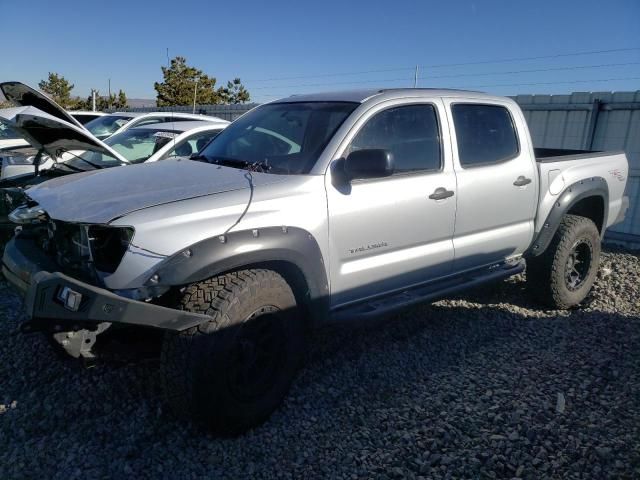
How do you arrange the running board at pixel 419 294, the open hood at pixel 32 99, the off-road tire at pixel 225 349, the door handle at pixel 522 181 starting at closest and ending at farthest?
the off-road tire at pixel 225 349
the running board at pixel 419 294
the open hood at pixel 32 99
the door handle at pixel 522 181

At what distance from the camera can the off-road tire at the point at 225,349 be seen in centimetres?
252

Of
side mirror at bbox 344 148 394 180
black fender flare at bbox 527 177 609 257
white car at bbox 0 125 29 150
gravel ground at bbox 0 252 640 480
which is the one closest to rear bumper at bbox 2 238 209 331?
gravel ground at bbox 0 252 640 480

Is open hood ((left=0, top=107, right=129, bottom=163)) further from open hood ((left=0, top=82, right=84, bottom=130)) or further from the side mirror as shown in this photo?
the side mirror

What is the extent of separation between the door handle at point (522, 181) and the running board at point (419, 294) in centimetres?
70

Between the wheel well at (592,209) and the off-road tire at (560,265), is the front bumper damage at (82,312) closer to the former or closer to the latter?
the off-road tire at (560,265)

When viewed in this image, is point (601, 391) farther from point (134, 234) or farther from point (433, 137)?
point (134, 234)

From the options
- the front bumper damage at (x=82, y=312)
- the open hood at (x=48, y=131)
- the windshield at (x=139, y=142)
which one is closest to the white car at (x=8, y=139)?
the windshield at (x=139, y=142)

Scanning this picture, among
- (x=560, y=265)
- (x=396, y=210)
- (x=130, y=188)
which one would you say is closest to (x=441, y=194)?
(x=396, y=210)

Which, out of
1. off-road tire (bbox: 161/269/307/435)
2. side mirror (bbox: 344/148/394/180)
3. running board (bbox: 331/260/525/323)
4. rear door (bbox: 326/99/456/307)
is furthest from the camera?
running board (bbox: 331/260/525/323)

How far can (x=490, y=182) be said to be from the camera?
3945 mm

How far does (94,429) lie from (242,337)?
1.01 metres

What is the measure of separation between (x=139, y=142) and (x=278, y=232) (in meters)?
4.72

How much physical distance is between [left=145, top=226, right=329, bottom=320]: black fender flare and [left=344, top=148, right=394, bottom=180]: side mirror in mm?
508

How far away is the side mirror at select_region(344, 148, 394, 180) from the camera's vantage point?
2.96 metres
